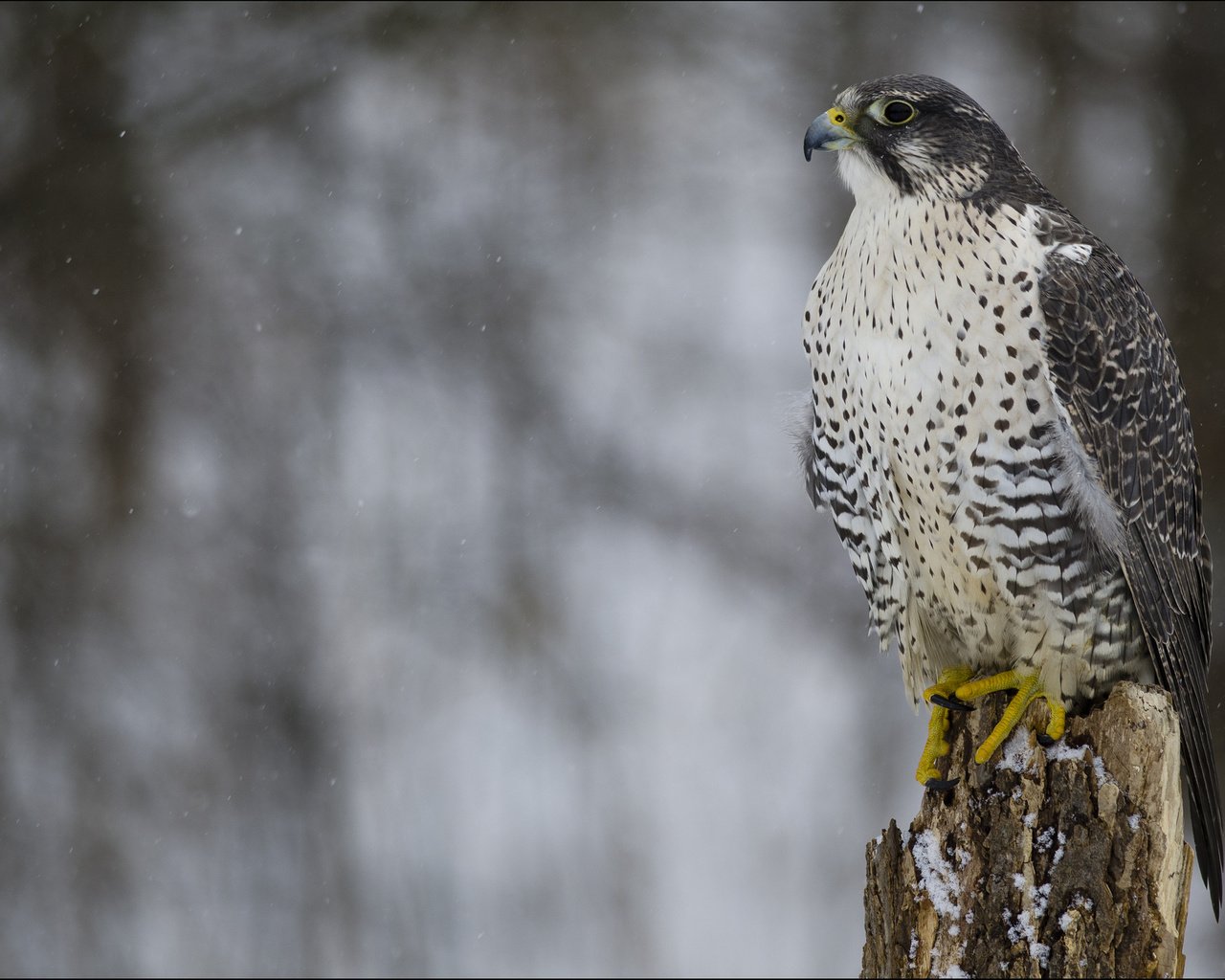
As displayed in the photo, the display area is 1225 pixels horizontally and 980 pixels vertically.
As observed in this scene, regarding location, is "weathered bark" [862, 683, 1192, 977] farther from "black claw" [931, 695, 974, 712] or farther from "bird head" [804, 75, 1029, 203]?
"bird head" [804, 75, 1029, 203]

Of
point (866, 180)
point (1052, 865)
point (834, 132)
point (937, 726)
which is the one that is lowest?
point (1052, 865)

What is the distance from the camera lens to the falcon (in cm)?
271

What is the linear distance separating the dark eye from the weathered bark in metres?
1.31

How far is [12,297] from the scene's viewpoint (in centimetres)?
627

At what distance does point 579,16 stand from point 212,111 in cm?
202

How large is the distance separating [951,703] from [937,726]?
0.07 meters

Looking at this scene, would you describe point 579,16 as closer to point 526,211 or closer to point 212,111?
point 526,211

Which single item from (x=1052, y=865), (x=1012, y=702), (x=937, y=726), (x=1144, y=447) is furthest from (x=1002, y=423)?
(x=1052, y=865)

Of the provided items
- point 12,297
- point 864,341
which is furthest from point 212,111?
point 864,341

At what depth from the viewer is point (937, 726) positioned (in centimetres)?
296

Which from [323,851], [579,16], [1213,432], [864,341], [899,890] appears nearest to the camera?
[899,890]

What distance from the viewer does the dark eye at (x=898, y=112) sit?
2855mm

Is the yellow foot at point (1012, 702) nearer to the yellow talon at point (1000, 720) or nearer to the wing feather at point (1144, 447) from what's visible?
the yellow talon at point (1000, 720)

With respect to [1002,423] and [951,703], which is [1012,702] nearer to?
[951,703]
